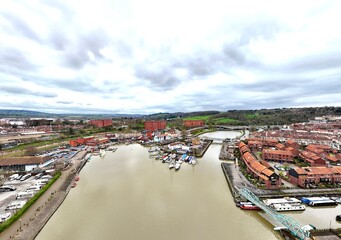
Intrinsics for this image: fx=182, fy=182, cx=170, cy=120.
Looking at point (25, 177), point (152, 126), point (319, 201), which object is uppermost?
point (152, 126)

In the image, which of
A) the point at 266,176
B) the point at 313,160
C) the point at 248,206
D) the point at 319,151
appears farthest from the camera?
the point at 319,151

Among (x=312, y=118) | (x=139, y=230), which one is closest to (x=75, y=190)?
(x=139, y=230)

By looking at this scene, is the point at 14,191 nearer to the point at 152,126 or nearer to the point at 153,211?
the point at 153,211

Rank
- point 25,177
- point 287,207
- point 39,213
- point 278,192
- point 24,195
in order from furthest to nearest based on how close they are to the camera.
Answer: point 25,177
point 24,195
point 278,192
point 287,207
point 39,213

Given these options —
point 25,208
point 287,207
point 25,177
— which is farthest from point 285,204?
point 25,177

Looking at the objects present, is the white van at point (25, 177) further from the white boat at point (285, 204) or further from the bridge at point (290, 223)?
the white boat at point (285, 204)

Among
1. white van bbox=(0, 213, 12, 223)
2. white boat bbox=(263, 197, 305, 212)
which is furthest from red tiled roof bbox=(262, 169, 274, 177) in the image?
white van bbox=(0, 213, 12, 223)

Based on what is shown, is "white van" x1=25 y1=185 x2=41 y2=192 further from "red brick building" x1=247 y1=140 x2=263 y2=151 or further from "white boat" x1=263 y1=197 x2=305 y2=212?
"red brick building" x1=247 y1=140 x2=263 y2=151

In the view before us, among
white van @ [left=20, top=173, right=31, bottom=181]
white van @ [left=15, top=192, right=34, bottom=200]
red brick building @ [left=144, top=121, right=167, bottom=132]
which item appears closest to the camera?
white van @ [left=15, top=192, right=34, bottom=200]
